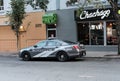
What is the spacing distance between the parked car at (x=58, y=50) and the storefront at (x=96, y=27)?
631 centimetres

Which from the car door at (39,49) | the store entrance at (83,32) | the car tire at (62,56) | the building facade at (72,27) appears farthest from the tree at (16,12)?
the car tire at (62,56)

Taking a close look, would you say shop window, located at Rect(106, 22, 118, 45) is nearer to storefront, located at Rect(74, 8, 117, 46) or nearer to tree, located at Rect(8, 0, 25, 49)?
storefront, located at Rect(74, 8, 117, 46)

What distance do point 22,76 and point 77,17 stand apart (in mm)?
16021

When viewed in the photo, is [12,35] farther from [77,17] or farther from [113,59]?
[113,59]

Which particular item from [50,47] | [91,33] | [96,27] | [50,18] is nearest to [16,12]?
[50,18]

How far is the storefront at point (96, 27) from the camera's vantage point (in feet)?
93.5

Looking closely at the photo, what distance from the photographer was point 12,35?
34.3 meters

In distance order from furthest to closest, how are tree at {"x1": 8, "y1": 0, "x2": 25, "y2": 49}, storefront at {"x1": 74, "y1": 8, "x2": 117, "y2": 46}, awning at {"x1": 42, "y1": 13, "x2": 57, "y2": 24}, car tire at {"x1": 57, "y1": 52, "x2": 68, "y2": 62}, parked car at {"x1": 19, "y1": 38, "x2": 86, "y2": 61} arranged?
awning at {"x1": 42, "y1": 13, "x2": 57, "y2": 24} < tree at {"x1": 8, "y1": 0, "x2": 25, "y2": 49} < storefront at {"x1": 74, "y1": 8, "x2": 117, "y2": 46} < car tire at {"x1": 57, "y1": 52, "x2": 68, "y2": 62} < parked car at {"x1": 19, "y1": 38, "x2": 86, "y2": 61}

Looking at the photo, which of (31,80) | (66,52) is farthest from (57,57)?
(31,80)

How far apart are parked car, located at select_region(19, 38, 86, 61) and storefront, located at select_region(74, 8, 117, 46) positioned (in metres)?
6.31

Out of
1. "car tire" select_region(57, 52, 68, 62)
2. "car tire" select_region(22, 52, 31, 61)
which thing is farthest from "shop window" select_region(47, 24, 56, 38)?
"car tire" select_region(57, 52, 68, 62)

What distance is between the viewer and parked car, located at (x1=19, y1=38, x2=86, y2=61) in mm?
22172

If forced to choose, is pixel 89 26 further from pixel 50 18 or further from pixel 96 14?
pixel 50 18

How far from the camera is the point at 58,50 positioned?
73.9ft
